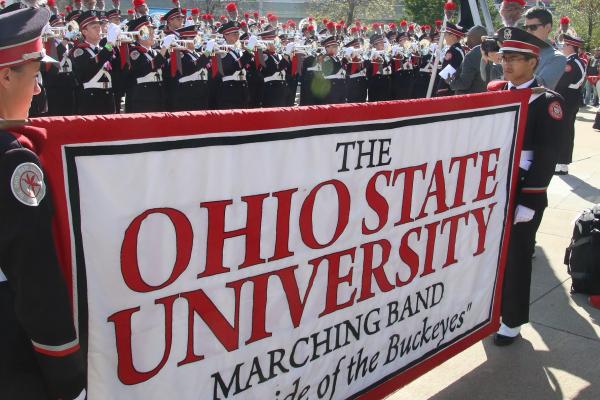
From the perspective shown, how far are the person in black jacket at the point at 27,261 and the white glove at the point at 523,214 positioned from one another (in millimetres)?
2379

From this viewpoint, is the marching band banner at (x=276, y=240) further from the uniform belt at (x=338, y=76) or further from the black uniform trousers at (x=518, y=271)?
the uniform belt at (x=338, y=76)

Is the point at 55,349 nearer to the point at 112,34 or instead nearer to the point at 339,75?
the point at 112,34

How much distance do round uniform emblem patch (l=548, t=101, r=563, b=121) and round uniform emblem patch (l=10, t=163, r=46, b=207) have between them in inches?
105

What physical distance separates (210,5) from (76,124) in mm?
33610

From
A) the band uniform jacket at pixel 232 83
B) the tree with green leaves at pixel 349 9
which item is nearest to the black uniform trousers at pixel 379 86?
the band uniform jacket at pixel 232 83

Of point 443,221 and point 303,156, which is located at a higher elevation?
point 303,156

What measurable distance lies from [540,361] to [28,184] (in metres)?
2.86

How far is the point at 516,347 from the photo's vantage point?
346cm

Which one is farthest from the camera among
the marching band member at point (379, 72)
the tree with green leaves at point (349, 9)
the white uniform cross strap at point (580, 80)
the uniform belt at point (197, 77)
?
the tree with green leaves at point (349, 9)

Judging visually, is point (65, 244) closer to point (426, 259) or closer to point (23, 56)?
point (23, 56)

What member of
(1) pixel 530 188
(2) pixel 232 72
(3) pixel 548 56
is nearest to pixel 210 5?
(2) pixel 232 72

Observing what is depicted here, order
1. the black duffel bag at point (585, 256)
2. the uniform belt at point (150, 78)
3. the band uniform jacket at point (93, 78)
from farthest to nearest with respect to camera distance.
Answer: the uniform belt at point (150, 78)
the band uniform jacket at point (93, 78)
the black duffel bag at point (585, 256)

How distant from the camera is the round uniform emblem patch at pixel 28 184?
1.33 m

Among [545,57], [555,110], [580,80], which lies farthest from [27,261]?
[580,80]
